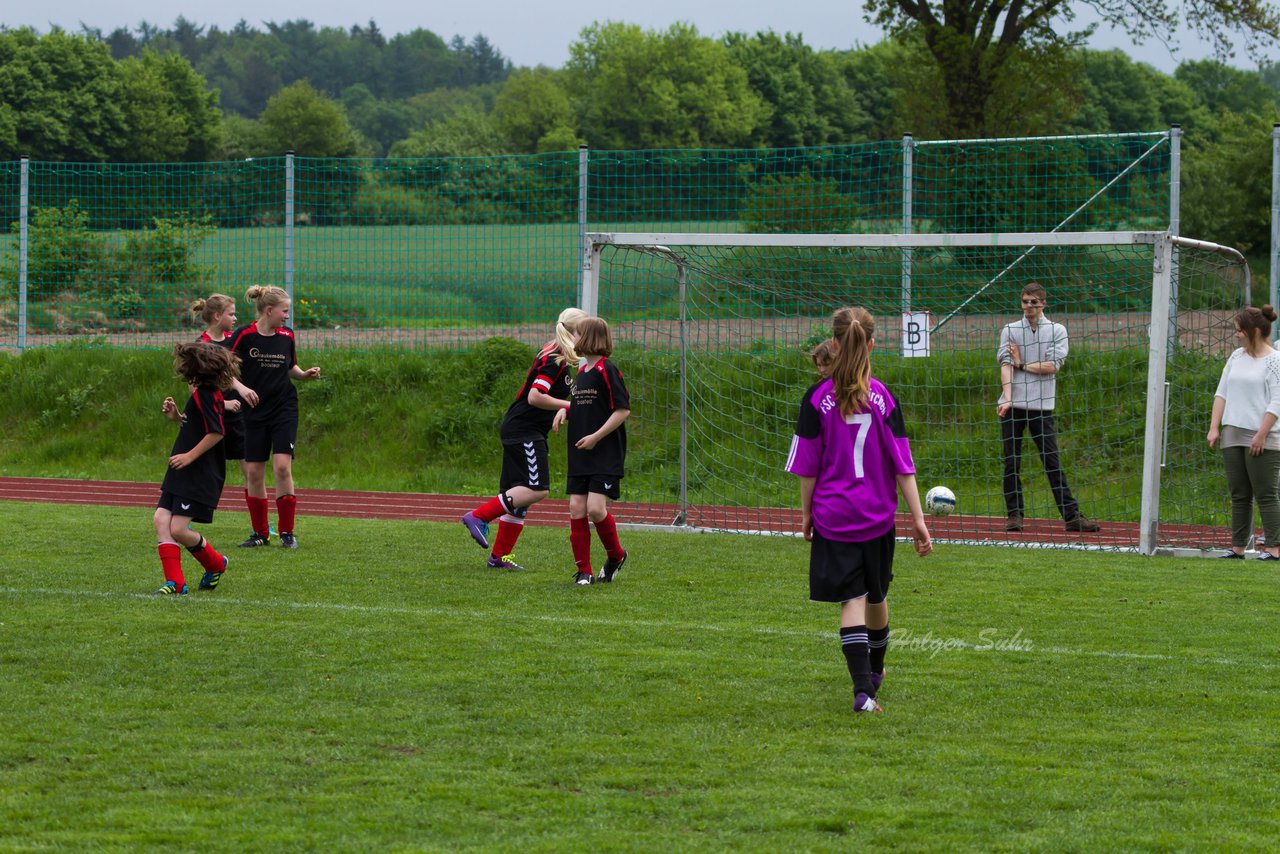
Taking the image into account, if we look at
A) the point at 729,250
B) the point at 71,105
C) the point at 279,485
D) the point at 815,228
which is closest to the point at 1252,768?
the point at 279,485

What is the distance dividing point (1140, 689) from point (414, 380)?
13.0 metres

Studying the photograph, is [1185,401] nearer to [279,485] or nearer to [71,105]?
[279,485]

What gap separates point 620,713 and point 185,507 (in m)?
3.78

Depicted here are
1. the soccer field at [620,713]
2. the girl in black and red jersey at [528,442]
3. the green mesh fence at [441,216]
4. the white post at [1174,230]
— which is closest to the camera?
the soccer field at [620,713]

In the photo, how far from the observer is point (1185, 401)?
1363 cm

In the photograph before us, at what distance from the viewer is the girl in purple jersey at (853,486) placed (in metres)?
6.05

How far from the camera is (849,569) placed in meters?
6.04

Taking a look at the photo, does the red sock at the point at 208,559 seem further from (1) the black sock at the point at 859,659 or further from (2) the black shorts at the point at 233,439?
(1) the black sock at the point at 859,659

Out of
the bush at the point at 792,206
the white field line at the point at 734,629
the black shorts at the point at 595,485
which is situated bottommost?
the white field line at the point at 734,629

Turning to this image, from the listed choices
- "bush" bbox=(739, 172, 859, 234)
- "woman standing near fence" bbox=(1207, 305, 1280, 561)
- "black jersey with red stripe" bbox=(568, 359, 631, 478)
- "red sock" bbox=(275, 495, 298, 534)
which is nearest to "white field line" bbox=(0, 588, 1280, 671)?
"black jersey with red stripe" bbox=(568, 359, 631, 478)

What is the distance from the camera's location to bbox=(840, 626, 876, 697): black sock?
603 centimetres

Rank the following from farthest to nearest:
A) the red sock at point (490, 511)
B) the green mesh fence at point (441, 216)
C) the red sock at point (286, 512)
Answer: the green mesh fence at point (441, 216) < the red sock at point (286, 512) < the red sock at point (490, 511)

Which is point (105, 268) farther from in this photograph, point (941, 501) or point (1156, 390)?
point (1156, 390)

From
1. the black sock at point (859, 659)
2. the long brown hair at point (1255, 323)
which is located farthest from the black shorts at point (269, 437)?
the long brown hair at point (1255, 323)
